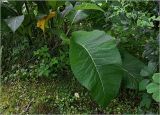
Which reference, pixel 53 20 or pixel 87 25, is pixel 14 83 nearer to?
pixel 53 20

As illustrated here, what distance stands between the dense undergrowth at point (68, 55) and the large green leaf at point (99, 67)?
0.05ft

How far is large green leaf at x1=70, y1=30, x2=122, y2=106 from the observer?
2725mm

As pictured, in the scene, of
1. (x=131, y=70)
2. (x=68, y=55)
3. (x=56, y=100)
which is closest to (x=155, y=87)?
(x=131, y=70)

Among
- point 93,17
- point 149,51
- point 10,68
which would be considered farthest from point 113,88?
point 10,68

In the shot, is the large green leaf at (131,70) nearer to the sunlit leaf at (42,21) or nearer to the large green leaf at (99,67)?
the large green leaf at (99,67)

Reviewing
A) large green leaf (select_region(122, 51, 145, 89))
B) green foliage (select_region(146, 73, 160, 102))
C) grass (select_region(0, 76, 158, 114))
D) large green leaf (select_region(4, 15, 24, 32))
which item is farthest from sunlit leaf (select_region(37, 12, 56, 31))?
green foliage (select_region(146, 73, 160, 102))

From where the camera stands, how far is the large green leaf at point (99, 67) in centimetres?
272

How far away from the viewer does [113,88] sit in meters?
2.74

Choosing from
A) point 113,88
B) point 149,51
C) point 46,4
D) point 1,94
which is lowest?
point 1,94

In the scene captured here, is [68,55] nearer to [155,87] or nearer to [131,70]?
[131,70]

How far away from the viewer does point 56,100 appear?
120 inches

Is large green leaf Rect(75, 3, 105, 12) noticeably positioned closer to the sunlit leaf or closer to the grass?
the sunlit leaf

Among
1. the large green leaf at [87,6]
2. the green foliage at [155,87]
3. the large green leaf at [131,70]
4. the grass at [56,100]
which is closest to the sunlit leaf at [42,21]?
the large green leaf at [87,6]

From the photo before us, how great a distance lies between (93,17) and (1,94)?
112 centimetres
